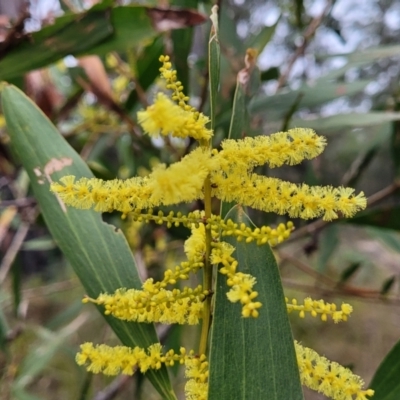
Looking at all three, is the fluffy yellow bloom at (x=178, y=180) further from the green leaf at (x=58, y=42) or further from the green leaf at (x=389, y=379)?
the green leaf at (x=58, y=42)

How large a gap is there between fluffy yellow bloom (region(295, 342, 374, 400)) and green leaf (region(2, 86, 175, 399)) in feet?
0.68

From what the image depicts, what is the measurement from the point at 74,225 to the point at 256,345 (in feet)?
1.18

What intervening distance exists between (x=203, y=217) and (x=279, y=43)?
365cm

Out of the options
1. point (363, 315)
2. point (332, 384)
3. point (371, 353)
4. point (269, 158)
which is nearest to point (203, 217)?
point (269, 158)

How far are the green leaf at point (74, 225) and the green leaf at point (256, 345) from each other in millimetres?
164

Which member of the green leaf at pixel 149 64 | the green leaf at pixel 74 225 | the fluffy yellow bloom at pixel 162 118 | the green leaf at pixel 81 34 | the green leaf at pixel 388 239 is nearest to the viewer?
the fluffy yellow bloom at pixel 162 118

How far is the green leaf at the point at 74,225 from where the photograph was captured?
2.10ft

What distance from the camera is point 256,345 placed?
502 millimetres

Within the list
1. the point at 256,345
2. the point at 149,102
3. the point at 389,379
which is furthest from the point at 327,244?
the point at 256,345

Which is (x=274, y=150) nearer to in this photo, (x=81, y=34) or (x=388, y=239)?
(x=81, y=34)

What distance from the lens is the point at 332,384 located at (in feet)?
1.59

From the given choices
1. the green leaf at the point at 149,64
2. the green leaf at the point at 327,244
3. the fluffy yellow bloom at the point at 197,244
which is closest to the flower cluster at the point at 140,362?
the fluffy yellow bloom at the point at 197,244

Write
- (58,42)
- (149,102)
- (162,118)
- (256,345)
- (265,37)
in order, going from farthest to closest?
1. (149,102)
2. (265,37)
3. (58,42)
4. (256,345)
5. (162,118)

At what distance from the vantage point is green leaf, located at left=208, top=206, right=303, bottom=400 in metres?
0.49
